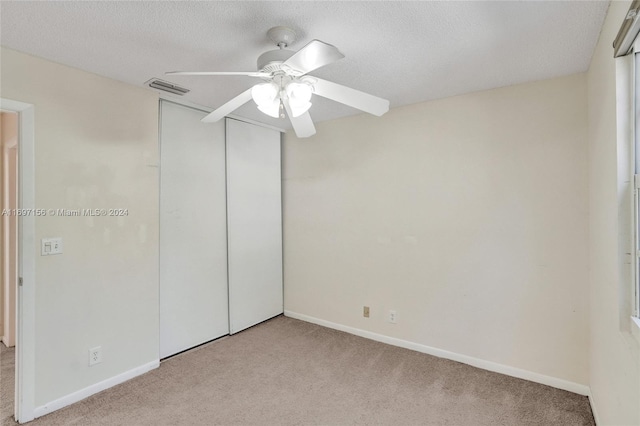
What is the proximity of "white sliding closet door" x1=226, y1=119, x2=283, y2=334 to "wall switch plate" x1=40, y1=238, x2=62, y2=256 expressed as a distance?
144cm

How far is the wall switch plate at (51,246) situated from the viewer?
2.06m

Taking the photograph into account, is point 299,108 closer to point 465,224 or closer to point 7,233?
point 465,224

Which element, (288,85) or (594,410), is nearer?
(288,85)

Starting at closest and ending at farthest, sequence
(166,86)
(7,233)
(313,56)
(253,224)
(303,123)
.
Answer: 1. (313,56)
2. (303,123)
3. (166,86)
4. (7,233)
5. (253,224)

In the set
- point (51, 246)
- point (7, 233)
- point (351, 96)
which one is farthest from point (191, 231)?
point (351, 96)

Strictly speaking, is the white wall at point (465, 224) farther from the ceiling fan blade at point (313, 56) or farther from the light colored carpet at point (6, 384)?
the light colored carpet at point (6, 384)

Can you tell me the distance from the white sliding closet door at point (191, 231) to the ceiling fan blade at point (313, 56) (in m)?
1.78

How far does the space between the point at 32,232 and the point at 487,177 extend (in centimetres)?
323

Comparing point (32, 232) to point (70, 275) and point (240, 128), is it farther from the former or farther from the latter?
point (240, 128)

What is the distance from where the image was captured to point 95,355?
2.31 meters

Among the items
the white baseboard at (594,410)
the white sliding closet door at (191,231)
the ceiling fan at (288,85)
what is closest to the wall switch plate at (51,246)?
the white sliding closet door at (191,231)

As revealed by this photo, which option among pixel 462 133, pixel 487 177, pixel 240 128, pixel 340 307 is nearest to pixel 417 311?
pixel 340 307

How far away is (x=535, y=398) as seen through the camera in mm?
2199

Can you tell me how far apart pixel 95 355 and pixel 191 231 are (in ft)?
3.85
